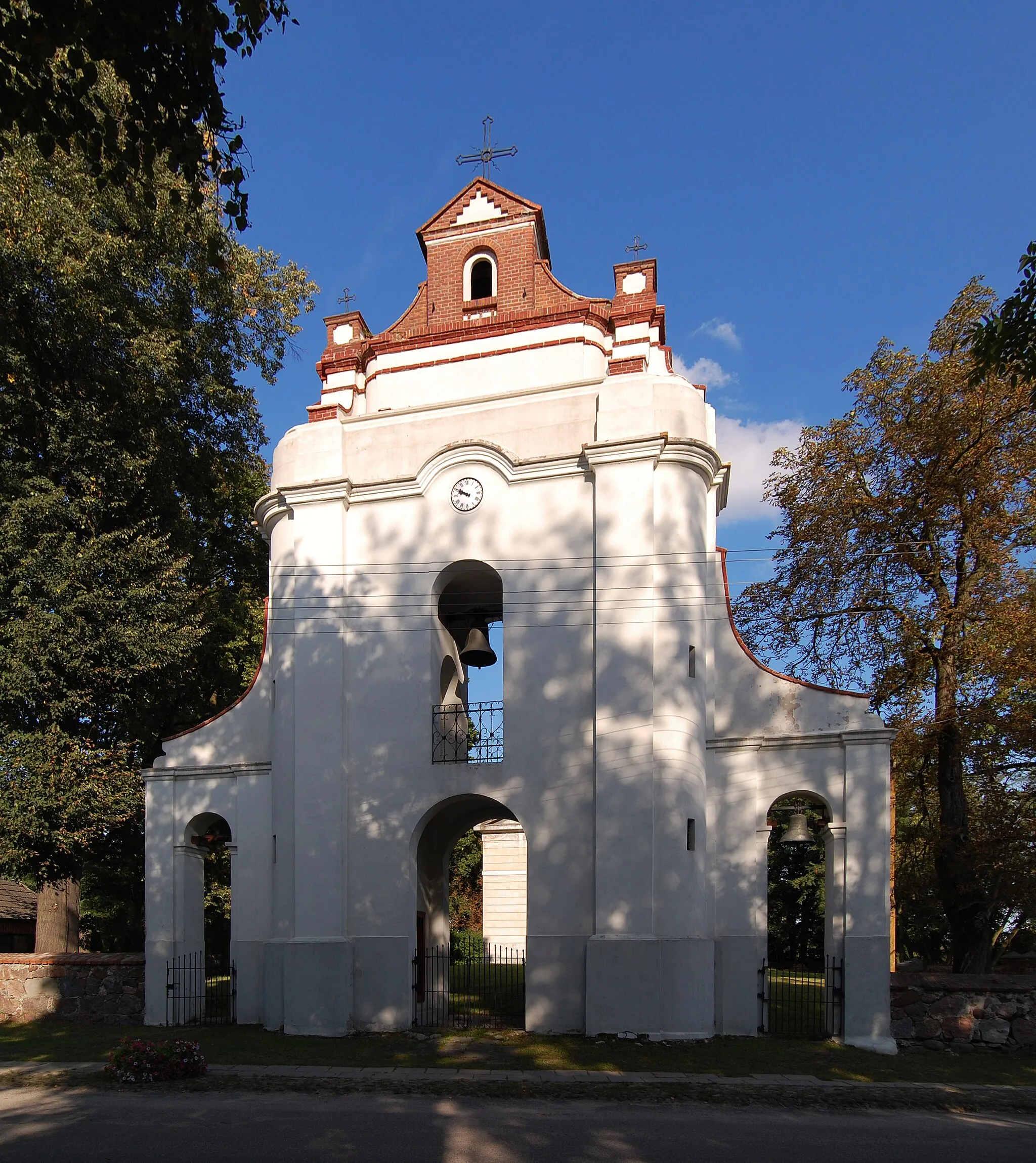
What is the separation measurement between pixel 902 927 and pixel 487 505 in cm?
2387

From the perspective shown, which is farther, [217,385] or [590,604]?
[217,385]

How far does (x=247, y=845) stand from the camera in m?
17.3

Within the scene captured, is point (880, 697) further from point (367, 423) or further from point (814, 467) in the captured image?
point (367, 423)

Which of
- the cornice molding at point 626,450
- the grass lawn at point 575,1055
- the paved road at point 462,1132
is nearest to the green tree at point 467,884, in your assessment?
the grass lawn at point 575,1055

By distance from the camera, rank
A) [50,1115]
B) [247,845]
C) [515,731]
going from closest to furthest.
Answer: [50,1115], [515,731], [247,845]

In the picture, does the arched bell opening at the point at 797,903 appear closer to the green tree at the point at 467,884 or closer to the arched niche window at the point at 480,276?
the green tree at the point at 467,884

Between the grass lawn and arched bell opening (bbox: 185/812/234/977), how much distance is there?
3328 mm

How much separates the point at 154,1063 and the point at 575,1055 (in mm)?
5075

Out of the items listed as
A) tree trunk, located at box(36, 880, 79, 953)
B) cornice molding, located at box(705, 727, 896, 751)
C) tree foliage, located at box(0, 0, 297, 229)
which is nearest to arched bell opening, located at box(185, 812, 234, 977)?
tree trunk, located at box(36, 880, 79, 953)

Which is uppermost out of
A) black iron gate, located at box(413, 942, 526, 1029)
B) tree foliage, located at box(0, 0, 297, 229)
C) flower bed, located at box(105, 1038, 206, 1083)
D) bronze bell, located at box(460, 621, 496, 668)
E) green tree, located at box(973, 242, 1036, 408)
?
tree foliage, located at box(0, 0, 297, 229)

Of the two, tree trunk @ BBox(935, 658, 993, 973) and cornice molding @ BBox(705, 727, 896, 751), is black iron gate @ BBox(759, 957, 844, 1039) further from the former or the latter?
tree trunk @ BBox(935, 658, 993, 973)

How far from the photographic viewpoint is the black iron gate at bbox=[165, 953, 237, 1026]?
16812mm

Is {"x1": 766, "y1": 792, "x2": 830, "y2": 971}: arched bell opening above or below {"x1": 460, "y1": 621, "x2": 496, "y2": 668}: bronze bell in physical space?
below

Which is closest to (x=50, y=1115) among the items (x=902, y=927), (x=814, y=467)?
(x=814, y=467)
